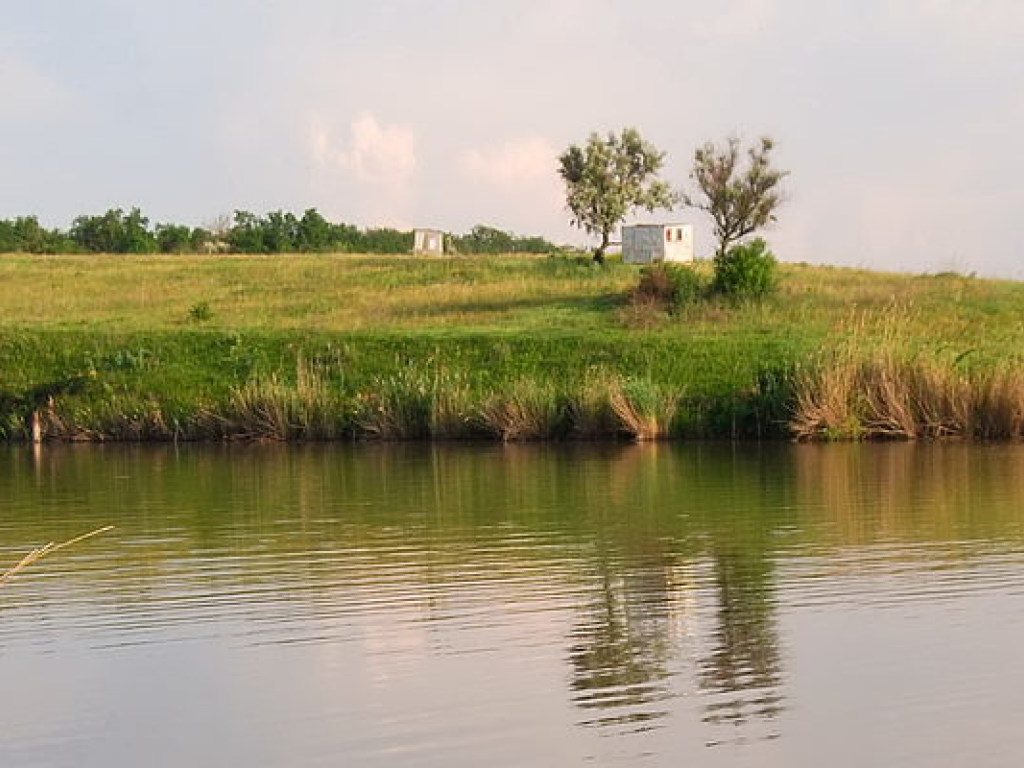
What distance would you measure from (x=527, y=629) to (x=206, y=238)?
96.5 meters

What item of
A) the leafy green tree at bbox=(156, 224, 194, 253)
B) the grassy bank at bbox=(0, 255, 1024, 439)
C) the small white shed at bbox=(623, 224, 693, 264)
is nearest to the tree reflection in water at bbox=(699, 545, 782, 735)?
the grassy bank at bbox=(0, 255, 1024, 439)

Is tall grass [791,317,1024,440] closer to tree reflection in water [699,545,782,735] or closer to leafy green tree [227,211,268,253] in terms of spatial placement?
tree reflection in water [699,545,782,735]

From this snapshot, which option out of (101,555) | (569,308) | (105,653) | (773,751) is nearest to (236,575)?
(101,555)

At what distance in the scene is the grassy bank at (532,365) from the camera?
33.1 meters

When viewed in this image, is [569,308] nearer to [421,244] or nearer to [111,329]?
[111,329]

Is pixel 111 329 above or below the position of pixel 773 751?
above

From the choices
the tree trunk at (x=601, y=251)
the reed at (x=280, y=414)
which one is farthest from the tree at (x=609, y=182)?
the reed at (x=280, y=414)

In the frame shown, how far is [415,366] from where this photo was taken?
3956cm

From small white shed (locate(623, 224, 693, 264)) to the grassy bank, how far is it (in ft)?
37.2

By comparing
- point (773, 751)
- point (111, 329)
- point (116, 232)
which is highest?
point (116, 232)

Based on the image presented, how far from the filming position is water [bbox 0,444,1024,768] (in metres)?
9.48

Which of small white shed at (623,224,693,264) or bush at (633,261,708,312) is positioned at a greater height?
small white shed at (623,224,693,264)

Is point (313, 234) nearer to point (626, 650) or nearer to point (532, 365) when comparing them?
point (532, 365)

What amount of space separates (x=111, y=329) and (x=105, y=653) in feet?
113
